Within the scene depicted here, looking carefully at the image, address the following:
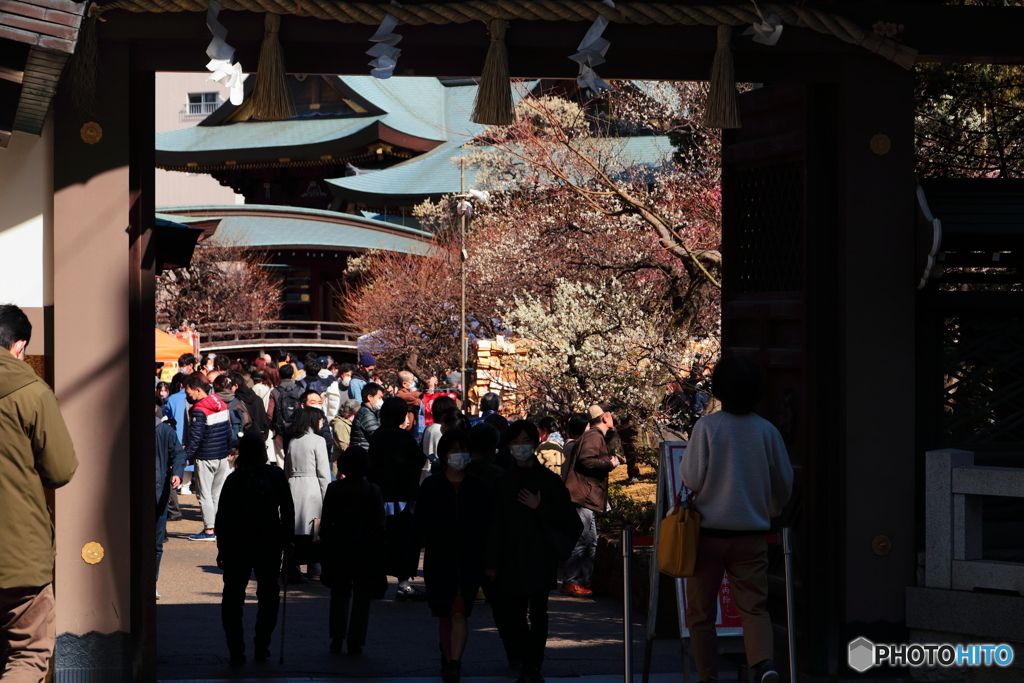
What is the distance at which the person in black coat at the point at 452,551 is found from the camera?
234 inches

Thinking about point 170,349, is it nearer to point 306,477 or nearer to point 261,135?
point 306,477

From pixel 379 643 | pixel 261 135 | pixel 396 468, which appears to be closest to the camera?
pixel 379 643

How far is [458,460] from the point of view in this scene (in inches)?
239

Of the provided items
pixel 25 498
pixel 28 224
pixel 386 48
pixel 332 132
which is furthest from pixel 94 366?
pixel 332 132

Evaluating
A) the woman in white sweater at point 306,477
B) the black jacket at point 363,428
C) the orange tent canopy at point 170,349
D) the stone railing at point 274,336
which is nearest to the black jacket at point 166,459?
the woman in white sweater at point 306,477

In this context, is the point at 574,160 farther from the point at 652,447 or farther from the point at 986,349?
the point at 986,349

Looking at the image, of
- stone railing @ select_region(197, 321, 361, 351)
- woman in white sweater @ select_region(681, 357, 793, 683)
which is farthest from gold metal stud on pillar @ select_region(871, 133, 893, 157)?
stone railing @ select_region(197, 321, 361, 351)

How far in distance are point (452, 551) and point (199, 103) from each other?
56.7 m

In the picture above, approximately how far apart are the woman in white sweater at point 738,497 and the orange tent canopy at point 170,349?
59.6 ft

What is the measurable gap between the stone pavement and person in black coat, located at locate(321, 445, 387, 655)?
0.83 feet

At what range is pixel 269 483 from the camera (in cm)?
668

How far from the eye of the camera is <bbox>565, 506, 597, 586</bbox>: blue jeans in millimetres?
8930

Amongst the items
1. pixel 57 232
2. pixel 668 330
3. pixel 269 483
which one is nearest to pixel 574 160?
pixel 668 330

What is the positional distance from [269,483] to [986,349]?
4165 mm
